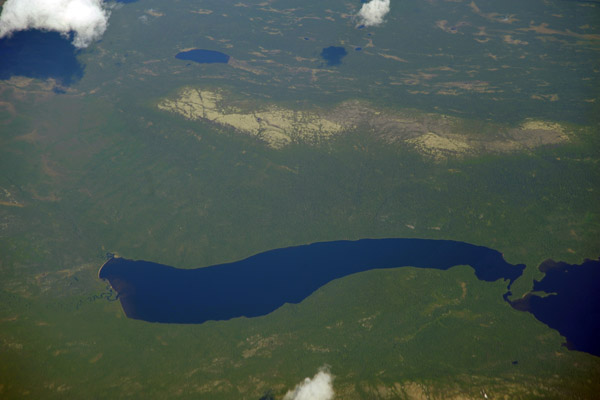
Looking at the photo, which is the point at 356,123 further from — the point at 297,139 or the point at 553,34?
the point at 553,34

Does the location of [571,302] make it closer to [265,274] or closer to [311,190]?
[311,190]

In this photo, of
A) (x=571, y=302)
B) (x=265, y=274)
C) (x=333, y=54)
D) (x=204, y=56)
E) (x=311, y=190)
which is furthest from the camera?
(x=204, y=56)

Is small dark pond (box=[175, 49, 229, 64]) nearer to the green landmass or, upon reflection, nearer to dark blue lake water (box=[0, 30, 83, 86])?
the green landmass

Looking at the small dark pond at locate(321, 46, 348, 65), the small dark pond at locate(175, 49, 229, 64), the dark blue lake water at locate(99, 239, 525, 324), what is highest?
the small dark pond at locate(321, 46, 348, 65)

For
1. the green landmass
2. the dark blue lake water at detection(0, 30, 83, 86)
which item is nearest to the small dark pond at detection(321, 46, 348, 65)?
the green landmass

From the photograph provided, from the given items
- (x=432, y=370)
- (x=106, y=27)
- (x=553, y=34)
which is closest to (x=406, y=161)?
(x=432, y=370)

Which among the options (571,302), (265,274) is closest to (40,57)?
(265,274)
